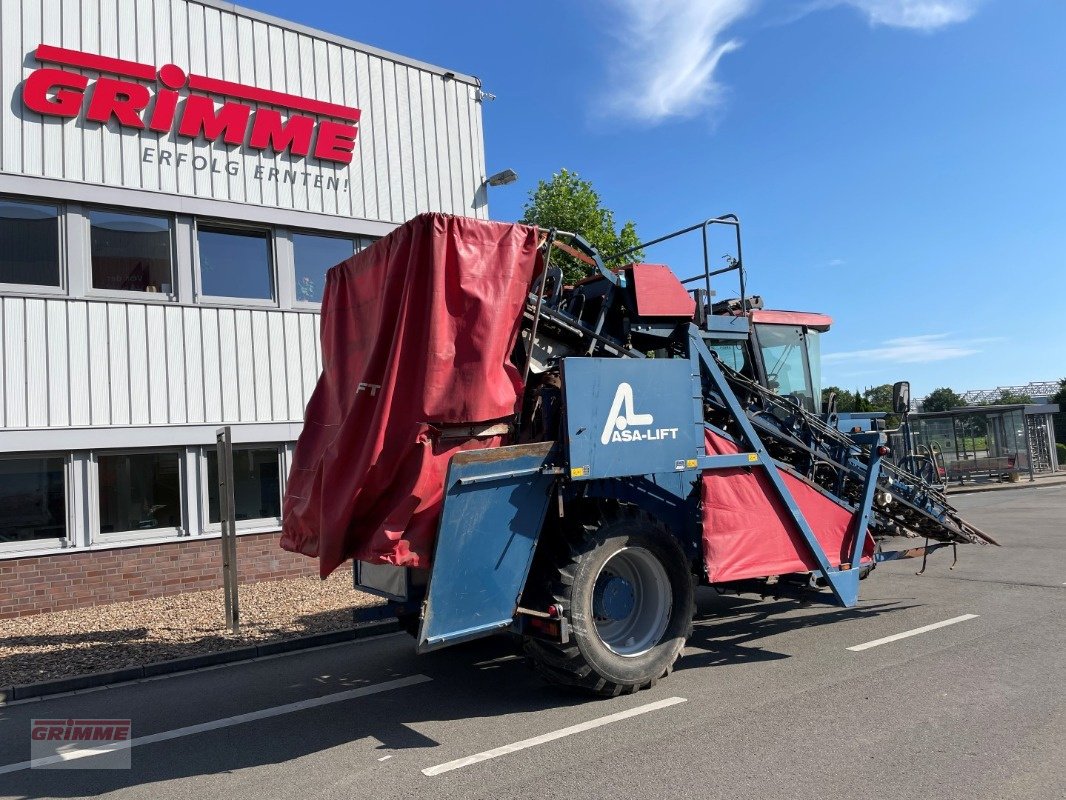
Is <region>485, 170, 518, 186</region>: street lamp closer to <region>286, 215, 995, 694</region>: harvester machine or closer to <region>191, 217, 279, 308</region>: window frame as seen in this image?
<region>191, 217, 279, 308</region>: window frame

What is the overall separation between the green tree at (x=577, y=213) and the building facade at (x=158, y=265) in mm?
9697

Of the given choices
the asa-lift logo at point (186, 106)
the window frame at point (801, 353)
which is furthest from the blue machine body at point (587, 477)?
the asa-lift logo at point (186, 106)

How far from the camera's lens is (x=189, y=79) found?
10742 millimetres

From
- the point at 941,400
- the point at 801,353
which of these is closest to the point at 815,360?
the point at 801,353

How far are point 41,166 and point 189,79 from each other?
233cm

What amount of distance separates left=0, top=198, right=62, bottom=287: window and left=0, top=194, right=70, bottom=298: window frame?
18 millimetres

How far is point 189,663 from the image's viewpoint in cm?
692

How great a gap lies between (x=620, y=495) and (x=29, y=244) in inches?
329

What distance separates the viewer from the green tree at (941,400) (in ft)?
253

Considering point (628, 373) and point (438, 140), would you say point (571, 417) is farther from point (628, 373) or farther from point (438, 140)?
point (438, 140)

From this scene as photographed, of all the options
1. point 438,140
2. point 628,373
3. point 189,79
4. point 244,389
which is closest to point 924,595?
point 628,373

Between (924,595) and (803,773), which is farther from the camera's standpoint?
(924,595)

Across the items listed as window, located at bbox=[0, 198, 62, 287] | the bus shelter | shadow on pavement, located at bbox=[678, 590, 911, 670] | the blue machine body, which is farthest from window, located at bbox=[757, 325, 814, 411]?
the bus shelter

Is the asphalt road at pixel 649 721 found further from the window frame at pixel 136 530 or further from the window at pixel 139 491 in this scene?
the window at pixel 139 491
